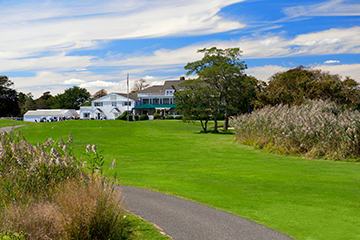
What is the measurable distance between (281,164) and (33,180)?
1260cm

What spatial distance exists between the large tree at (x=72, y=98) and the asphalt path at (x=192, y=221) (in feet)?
348

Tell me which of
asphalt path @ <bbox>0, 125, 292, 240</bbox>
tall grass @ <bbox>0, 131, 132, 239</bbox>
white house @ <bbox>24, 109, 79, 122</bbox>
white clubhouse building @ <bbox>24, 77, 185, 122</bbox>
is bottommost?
asphalt path @ <bbox>0, 125, 292, 240</bbox>

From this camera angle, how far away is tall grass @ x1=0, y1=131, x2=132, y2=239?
217 inches

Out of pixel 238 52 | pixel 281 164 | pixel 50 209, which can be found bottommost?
pixel 281 164

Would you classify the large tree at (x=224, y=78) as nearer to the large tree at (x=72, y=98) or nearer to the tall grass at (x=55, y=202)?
the tall grass at (x=55, y=202)

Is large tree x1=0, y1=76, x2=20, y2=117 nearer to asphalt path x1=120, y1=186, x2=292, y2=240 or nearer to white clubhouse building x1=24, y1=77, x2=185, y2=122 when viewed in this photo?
white clubhouse building x1=24, y1=77, x2=185, y2=122

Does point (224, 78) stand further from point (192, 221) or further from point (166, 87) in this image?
point (166, 87)

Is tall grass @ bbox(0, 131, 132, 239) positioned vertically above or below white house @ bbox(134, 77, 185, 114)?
below

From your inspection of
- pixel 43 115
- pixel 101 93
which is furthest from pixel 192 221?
pixel 101 93

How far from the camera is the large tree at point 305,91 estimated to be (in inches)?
1522

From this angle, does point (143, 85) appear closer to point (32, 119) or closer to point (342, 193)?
point (32, 119)

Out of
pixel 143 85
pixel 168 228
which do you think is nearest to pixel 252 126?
pixel 168 228

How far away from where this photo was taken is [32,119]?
88438 mm

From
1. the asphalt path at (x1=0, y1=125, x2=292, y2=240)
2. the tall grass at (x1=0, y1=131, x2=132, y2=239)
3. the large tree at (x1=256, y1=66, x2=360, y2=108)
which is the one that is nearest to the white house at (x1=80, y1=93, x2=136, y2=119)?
the large tree at (x1=256, y1=66, x2=360, y2=108)
